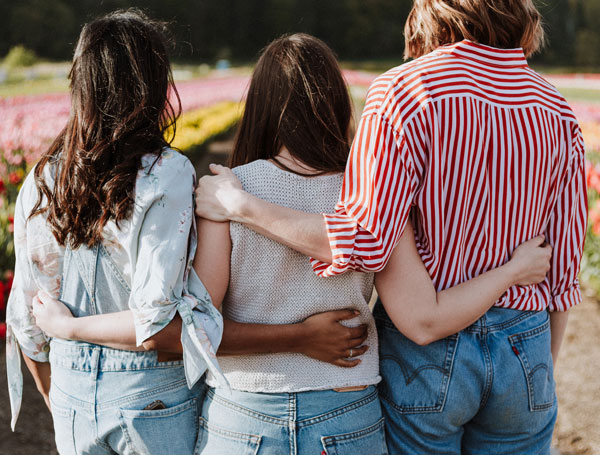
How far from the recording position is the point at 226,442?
1.41 m

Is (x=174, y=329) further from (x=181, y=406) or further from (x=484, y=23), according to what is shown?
(x=484, y=23)

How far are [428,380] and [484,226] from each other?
369 millimetres

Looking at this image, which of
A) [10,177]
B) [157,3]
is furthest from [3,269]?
[157,3]

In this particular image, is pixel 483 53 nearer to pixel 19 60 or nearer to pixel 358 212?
pixel 358 212

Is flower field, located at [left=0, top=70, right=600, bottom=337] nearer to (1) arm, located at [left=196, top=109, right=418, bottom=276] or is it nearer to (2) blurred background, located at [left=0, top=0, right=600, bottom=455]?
(2) blurred background, located at [left=0, top=0, right=600, bottom=455]

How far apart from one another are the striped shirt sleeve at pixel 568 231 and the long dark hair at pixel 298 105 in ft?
1.79

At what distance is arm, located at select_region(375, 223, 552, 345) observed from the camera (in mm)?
1369

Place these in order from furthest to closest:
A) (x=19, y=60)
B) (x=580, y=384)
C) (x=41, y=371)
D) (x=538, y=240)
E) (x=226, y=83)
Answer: (x=19, y=60), (x=226, y=83), (x=580, y=384), (x=41, y=371), (x=538, y=240)

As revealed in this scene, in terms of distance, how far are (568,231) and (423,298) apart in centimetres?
46

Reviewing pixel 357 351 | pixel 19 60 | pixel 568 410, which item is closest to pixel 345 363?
pixel 357 351

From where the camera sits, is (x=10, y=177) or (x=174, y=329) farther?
(x=10, y=177)

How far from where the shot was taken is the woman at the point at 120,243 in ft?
4.57

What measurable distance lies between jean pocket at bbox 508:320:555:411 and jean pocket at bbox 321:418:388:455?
35cm

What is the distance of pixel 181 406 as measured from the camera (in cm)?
151
